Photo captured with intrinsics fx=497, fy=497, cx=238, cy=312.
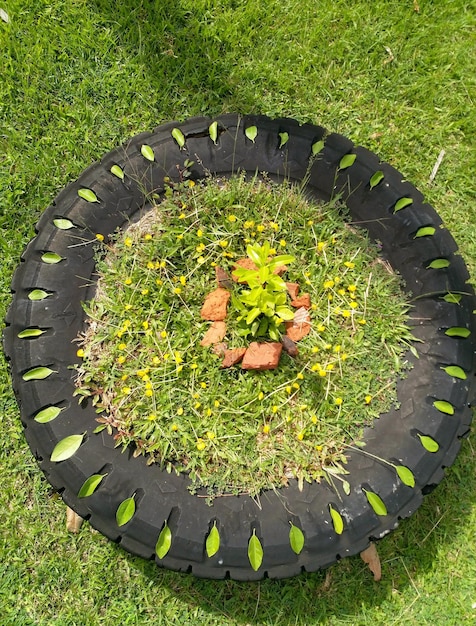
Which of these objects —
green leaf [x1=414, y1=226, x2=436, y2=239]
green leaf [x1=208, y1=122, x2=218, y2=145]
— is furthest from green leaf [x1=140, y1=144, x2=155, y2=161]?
green leaf [x1=414, y1=226, x2=436, y2=239]

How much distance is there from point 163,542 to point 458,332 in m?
1.35

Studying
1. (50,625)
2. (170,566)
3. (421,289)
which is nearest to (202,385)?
(170,566)

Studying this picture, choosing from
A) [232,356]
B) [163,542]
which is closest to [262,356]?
[232,356]

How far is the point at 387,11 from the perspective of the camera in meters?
2.65

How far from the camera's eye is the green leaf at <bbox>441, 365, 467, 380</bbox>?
6.26ft

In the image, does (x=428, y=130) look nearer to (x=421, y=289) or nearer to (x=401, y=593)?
(x=421, y=289)

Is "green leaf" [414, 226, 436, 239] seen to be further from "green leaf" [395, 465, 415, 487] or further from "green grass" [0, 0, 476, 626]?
"green leaf" [395, 465, 415, 487]

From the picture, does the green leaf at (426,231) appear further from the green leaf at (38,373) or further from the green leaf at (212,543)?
the green leaf at (38,373)

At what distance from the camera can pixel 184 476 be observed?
1.82m

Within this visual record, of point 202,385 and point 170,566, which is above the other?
point 202,385

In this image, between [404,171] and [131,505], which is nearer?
[131,505]

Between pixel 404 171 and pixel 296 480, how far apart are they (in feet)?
5.32

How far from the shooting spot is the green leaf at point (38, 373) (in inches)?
71.1

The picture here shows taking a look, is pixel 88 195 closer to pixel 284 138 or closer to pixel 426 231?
pixel 284 138
